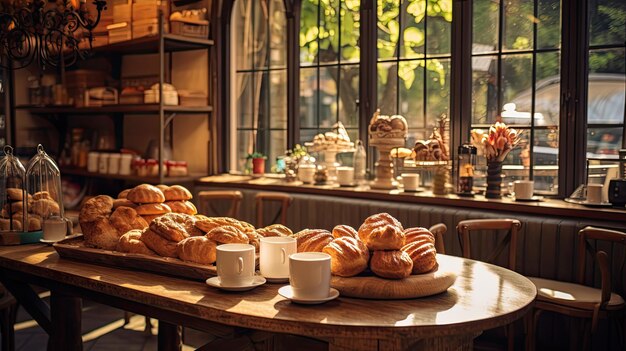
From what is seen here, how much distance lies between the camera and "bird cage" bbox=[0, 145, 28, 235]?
2695 mm

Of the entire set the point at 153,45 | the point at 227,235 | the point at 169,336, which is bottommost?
the point at 169,336

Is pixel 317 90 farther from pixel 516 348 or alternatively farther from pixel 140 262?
pixel 140 262

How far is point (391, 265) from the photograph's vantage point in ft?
6.01

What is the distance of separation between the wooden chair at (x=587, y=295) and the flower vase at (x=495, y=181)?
1.94ft

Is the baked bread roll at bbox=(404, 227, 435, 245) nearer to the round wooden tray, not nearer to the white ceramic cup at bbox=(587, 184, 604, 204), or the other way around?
the round wooden tray

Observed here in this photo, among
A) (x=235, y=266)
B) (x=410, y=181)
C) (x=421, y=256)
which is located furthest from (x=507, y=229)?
(x=235, y=266)

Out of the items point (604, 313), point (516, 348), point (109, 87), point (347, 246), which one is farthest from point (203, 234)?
point (109, 87)

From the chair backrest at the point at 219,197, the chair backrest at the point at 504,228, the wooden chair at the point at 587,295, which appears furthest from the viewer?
the chair backrest at the point at 219,197

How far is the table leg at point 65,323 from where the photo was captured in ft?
8.09

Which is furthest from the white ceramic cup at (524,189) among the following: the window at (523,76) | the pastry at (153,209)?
the pastry at (153,209)

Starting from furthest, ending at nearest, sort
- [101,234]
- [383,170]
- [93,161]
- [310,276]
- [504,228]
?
[93,161], [383,170], [504,228], [101,234], [310,276]

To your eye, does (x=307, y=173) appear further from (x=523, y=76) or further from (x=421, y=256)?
(x=421, y=256)

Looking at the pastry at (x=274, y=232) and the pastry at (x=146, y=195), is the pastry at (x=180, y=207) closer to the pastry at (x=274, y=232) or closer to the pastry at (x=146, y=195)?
the pastry at (x=146, y=195)

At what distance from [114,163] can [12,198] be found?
2560 mm
